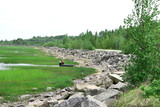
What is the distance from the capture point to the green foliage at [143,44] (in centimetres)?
956

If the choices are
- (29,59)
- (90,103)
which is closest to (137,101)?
(90,103)

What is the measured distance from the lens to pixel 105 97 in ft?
28.1

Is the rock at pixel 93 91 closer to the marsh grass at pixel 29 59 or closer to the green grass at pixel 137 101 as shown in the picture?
the green grass at pixel 137 101

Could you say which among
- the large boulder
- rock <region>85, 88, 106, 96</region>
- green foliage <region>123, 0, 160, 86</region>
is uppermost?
green foliage <region>123, 0, 160, 86</region>

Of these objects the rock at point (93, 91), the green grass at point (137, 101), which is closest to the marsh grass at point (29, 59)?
the rock at point (93, 91)

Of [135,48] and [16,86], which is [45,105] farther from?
[16,86]

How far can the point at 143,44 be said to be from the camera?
32.8 feet

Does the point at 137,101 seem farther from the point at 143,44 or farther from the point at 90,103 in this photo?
the point at 143,44

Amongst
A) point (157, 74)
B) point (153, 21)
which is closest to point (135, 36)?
point (153, 21)

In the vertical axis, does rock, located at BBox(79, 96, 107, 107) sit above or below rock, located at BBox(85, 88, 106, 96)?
above

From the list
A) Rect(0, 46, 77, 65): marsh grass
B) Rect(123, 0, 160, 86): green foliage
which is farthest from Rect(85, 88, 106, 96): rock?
Rect(0, 46, 77, 65): marsh grass

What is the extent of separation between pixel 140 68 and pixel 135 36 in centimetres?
193

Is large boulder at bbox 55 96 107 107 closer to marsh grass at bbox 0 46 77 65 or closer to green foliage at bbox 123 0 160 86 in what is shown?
green foliage at bbox 123 0 160 86

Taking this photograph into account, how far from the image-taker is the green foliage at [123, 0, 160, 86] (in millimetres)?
9562
